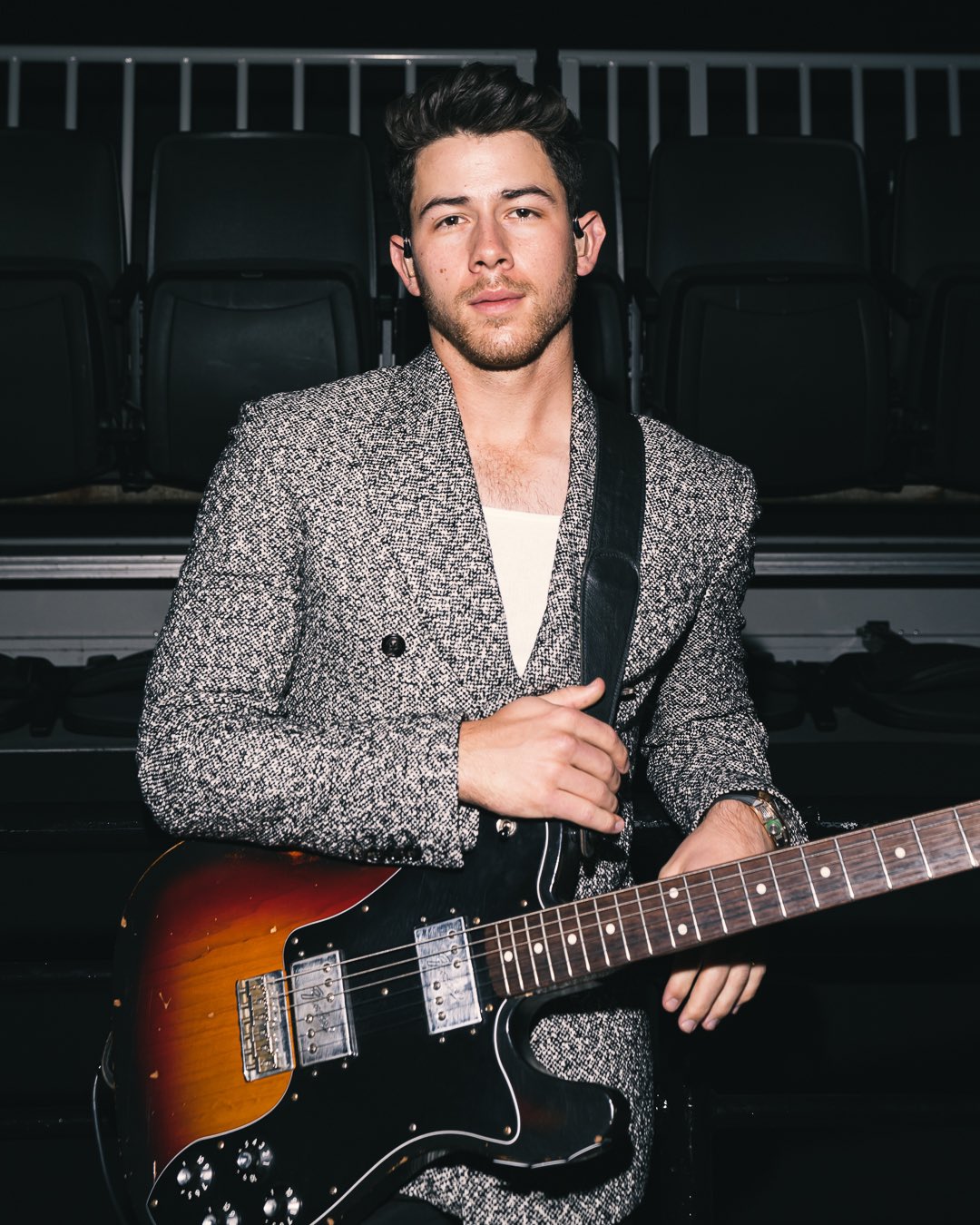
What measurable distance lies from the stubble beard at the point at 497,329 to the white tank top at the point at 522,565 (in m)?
0.19

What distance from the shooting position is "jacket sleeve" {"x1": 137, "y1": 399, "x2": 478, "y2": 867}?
1.22 m

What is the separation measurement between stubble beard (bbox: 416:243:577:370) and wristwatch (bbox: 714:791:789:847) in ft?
1.97

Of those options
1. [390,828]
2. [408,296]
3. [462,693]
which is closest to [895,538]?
[408,296]

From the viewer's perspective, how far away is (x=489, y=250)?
148 cm

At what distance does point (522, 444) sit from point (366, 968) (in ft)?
2.27

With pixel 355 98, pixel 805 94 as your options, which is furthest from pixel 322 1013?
pixel 805 94

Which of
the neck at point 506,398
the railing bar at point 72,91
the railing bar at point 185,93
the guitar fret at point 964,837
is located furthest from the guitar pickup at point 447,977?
the railing bar at point 72,91

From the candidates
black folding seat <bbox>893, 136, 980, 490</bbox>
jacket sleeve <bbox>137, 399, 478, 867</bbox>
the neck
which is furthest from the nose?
black folding seat <bbox>893, 136, 980, 490</bbox>

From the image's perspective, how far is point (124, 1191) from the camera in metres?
1.32

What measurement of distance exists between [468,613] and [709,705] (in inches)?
14.2

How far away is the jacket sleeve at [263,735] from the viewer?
1217 millimetres

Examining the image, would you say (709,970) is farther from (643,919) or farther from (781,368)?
(781,368)

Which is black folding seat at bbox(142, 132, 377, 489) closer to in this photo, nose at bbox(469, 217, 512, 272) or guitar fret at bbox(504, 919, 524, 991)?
nose at bbox(469, 217, 512, 272)

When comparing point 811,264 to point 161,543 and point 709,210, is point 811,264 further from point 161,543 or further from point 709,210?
point 161,543
